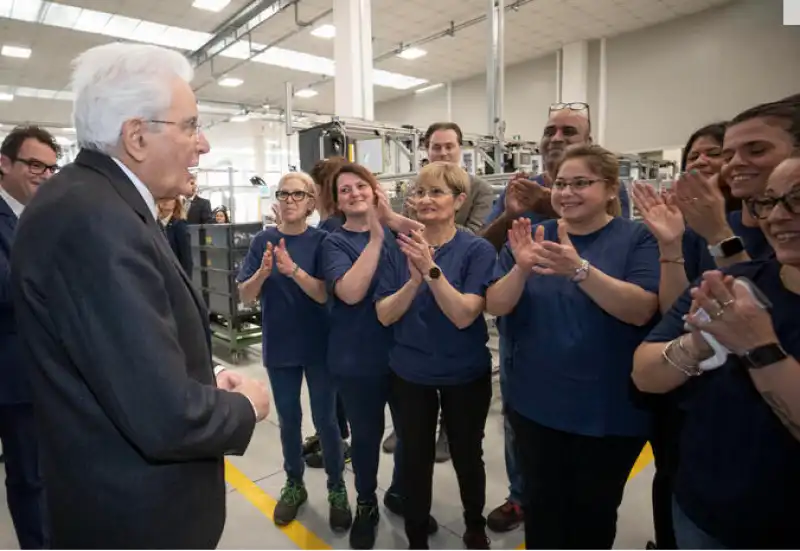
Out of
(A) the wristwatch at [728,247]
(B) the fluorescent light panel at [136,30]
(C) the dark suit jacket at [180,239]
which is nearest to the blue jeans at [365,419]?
(A) the wristwatch at [728,247]

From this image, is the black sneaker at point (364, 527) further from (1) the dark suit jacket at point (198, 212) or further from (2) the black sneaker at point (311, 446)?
(1) the dark suit jacket at point (198, 212)

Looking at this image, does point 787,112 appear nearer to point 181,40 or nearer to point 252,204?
point 181,40

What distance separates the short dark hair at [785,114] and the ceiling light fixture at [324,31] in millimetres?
8493

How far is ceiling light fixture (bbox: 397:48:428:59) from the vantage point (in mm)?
10049

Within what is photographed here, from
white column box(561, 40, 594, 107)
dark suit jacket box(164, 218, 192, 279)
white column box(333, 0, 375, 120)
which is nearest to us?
dark suit jacket box(164, 218, 192, 279)

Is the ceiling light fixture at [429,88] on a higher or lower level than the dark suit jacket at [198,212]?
higher

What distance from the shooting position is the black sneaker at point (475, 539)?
6.35 feet

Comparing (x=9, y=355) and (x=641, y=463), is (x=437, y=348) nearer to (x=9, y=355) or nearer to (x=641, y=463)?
(x=9, y=355)

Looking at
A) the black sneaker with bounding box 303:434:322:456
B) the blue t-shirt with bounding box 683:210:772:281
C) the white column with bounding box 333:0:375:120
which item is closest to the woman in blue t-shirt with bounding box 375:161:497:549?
the blue t-shirt with bounding box 683:210:772:281

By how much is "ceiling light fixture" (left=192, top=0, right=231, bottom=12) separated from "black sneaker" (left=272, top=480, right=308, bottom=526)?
7.62 meters

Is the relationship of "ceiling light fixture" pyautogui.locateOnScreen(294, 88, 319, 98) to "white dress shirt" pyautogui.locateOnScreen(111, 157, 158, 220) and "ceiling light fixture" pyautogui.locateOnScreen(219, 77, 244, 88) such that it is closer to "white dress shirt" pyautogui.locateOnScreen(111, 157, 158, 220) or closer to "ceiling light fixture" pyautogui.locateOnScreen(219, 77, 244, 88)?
"ceiling light fixture" pyautogui.locateOnScreen(219, 77, 244, 88)

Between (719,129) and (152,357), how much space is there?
2003 mm

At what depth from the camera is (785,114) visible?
4.12ft

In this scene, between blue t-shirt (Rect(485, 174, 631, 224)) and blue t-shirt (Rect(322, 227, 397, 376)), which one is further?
blue t-shirt (Rect(485, 174, 631, 224))
